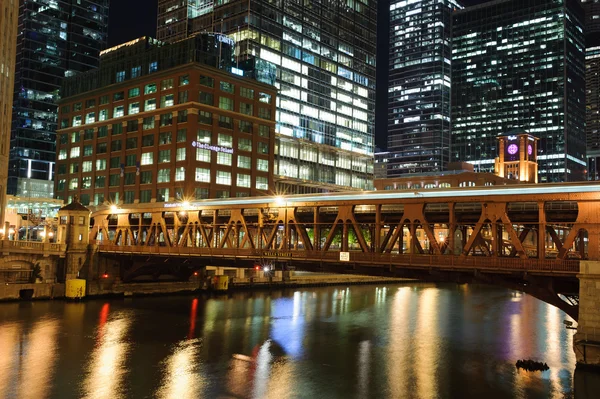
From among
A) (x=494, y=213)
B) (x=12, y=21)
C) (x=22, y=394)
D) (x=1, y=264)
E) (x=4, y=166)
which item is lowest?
(x=22, y=394)

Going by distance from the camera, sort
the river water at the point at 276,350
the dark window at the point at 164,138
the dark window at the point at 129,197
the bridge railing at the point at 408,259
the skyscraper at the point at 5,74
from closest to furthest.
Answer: the river water at the point at 276,350 < the bridge railing at the point at 408,259 < the skyscraper at the point at 5,74 < the dark window at the point at 164,138 < the dark window at the point at 129,197

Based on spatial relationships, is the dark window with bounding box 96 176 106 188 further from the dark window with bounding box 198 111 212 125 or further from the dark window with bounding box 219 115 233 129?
the dark window with bounding box 219 115 233 129

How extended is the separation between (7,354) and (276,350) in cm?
2037

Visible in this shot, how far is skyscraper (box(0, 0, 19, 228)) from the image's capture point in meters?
83.7

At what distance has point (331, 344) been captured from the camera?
50.6 m

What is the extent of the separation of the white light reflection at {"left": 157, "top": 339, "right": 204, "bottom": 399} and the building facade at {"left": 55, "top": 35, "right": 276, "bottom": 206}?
66.2 meters

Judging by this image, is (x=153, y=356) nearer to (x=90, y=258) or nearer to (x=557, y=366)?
(x=557, y=366)

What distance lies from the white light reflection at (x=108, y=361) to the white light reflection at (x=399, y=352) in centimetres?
1720

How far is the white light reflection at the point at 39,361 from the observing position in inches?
1395

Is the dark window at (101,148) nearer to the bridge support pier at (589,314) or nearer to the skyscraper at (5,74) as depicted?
the skyscraper at (5,74)

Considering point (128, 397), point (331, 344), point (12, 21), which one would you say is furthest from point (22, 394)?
point (12, 21)

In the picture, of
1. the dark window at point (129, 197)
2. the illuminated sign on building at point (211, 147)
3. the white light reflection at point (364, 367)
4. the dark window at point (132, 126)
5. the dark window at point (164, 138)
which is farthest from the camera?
the dark window at point (132, 126)

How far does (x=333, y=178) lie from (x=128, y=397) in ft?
442

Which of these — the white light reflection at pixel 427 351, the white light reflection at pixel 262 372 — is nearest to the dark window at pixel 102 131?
the white light reflection at pixel 427 351
